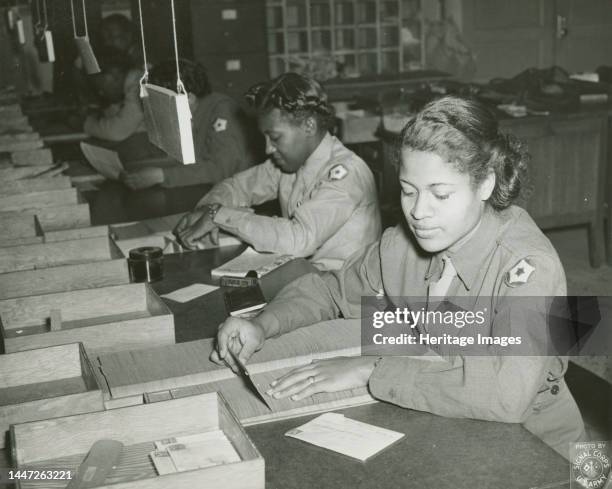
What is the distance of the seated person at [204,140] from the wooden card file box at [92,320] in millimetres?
1955

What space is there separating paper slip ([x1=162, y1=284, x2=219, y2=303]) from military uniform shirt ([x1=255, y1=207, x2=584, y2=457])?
1.19 feet

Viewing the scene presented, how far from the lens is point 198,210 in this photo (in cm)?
289

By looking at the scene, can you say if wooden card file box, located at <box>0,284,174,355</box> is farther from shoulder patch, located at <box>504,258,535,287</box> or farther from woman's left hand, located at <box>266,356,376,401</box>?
shoulder patch, located at <box>504,258,535,287</box>

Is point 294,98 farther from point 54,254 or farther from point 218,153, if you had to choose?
point 218,153

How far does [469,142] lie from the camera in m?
1.63

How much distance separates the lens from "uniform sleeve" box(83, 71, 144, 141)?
185 inches

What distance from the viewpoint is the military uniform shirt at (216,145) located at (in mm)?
3959

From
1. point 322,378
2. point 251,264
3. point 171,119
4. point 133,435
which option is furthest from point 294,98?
point 133,435

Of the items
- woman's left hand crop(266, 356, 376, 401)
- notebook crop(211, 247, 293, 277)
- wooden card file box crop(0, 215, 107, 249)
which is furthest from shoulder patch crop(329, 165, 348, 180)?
woman's left hand crop(266, 356, 376, 401)

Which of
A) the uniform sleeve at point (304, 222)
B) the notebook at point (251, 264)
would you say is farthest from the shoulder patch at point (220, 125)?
the notebook at point (251, 264)

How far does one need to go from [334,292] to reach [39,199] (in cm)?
155

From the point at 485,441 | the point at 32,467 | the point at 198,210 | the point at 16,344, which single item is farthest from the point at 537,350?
the point at 198,210

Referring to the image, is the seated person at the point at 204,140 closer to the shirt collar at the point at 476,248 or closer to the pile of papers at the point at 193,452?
the shirt collar at the point at 476,248

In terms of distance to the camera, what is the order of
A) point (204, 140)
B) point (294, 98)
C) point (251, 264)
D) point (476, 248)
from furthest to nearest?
1. point (204, 140)
2. point (294, 98)
3. point (251, 264)
4. point (476, 248)
